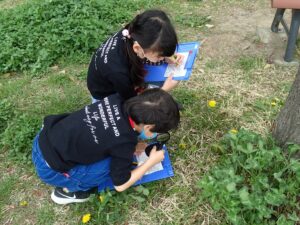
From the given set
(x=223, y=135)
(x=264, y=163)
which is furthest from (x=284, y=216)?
(x=223, y=135)

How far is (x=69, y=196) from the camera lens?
96.0 inches

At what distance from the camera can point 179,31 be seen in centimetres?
402

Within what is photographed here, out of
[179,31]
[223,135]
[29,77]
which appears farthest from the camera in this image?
[179,31]

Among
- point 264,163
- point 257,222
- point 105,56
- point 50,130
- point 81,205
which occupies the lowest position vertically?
point 81,205

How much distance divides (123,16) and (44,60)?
3.56ft

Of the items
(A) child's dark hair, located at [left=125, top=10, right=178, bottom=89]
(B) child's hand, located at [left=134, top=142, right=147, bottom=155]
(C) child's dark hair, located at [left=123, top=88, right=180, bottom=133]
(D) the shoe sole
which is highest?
(A) child's dark hair, located at [left=125, top=10, right=178, bottom=89]

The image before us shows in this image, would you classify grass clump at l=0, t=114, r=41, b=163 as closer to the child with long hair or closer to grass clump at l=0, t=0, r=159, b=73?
the child with long hair

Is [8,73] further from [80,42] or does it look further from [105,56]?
[105,56]

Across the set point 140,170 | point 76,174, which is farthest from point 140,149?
point 76,174

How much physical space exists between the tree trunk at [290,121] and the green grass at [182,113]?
33 cm

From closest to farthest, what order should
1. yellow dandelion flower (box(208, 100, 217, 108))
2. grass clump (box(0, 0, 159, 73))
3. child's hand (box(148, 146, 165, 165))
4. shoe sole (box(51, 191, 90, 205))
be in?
child's hand (box(148, 146, 165, 165)) < shoe sole (box(51, 191, 90, 205)) < yellow dandelion flower (box(208, 100, 217, 108)) < grass clump (box(0, 0, 159, 73))

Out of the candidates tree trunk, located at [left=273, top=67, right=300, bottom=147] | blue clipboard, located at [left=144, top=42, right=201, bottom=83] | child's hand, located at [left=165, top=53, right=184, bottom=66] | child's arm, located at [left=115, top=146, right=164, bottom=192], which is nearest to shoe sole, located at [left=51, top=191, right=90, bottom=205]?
child's arm, located at [left=115, top=146, right=164, bottom=192]

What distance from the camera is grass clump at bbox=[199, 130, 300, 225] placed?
2035mm

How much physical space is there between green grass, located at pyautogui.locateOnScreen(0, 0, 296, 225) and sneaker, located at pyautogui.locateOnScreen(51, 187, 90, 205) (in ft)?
0.15
